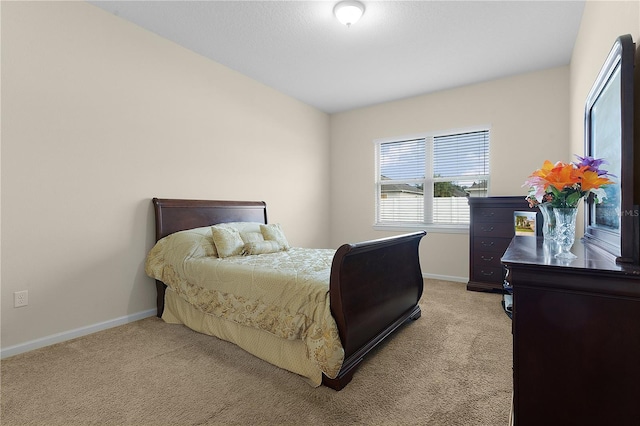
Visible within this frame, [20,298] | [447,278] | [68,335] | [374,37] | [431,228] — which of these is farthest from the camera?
[431,228]

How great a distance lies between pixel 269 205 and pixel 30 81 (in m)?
2.68

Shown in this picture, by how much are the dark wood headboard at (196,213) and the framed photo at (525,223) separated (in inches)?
121

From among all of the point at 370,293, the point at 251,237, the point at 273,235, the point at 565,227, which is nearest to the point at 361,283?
the point at 370,293

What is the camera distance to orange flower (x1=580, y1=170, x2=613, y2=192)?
1196 millimetres

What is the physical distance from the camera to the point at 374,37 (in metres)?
3.09

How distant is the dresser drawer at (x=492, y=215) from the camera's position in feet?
12.0

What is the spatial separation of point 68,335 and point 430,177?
15.0 ft

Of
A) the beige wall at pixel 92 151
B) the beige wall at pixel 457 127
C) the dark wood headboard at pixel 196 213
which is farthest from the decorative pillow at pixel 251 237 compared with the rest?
the beige wall at pixel 457 127

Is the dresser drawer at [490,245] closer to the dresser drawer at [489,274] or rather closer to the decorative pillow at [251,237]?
the dresser drawer at [489,274]

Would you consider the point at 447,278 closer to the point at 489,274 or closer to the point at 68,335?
the point at 489,274

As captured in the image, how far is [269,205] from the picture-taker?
14.4 ft

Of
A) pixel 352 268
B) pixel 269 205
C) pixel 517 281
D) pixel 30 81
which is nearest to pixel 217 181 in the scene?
pixel 269 205

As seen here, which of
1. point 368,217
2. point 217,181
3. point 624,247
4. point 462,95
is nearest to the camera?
point 624,247

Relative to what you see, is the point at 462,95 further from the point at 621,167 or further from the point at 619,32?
the point at 621,167
